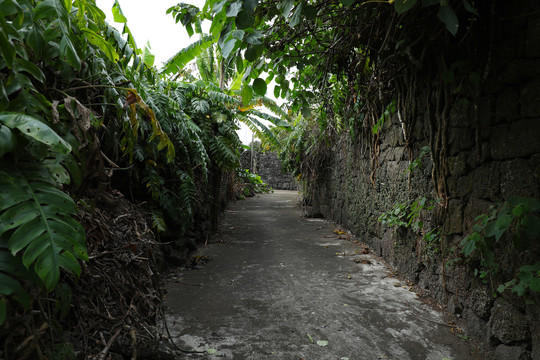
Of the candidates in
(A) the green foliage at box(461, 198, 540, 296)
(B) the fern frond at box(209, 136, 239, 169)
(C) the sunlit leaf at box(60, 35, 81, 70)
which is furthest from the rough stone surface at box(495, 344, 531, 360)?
(B) the fern frond at box(209, 136, 239, 169)

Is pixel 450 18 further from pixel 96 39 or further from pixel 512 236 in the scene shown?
pixel 96 39

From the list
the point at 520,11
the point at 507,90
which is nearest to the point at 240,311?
the point at 507,90

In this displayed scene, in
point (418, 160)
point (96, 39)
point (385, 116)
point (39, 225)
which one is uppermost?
point (96, 39)

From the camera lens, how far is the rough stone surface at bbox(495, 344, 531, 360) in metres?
1.75

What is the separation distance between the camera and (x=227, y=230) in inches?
241

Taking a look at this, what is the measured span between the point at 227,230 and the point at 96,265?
163 inches

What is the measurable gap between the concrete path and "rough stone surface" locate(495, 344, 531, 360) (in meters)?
0.17

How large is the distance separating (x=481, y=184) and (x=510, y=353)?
3.42 feet

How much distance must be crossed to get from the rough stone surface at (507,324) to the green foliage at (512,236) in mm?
129

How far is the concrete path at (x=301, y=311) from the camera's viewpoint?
209cm

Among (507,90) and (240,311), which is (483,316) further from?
(240,311)

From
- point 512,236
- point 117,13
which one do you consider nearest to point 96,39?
point 117,13

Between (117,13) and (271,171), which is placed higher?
(117,13)

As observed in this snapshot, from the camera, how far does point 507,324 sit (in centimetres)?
186
